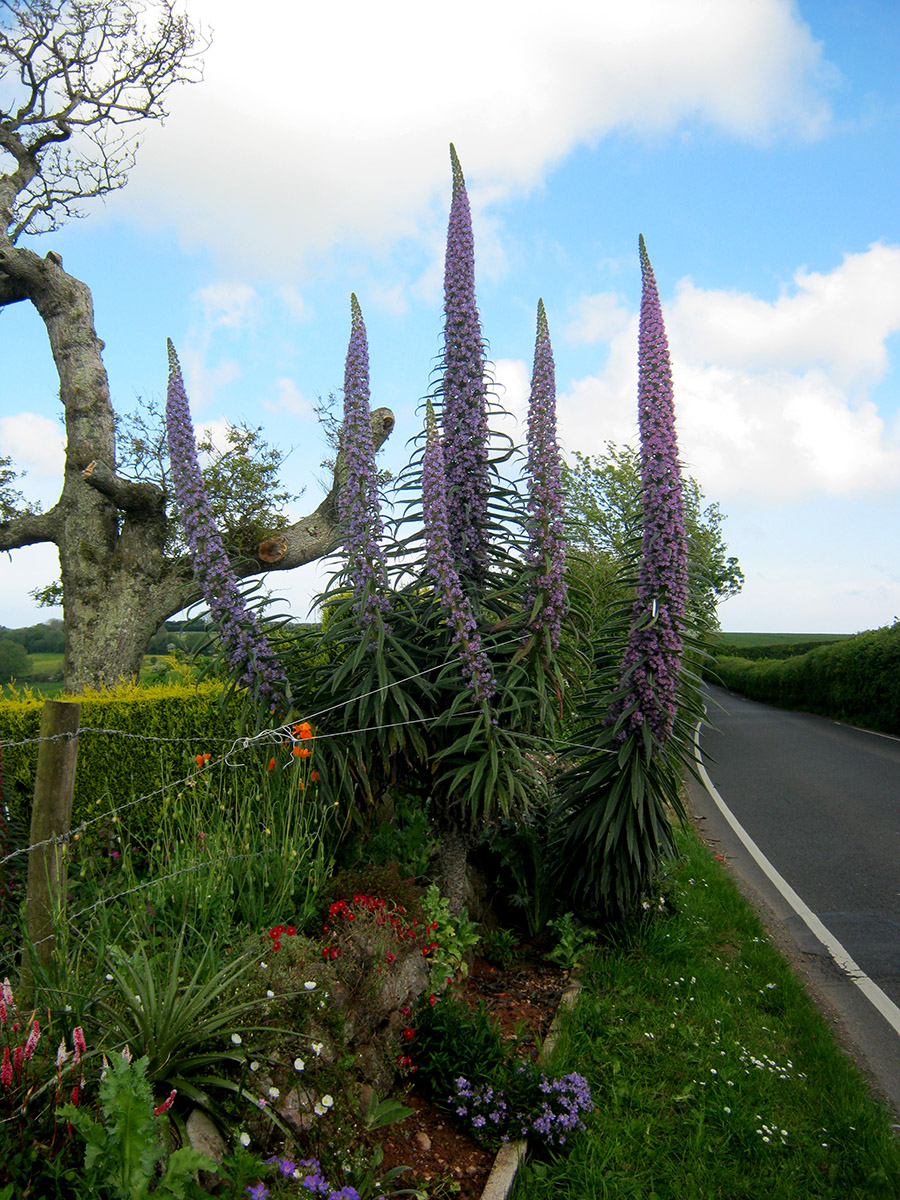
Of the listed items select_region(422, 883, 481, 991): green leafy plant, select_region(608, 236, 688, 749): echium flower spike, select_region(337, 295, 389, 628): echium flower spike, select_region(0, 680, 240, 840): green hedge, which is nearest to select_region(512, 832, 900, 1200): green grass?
select_region(422, 883, 481, 991): green leafy plant

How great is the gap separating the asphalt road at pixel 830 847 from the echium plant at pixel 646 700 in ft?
1.08

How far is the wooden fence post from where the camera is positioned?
3027 mm

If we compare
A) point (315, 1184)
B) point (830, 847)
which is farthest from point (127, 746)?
point (830, 847)

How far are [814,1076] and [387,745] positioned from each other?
283 centimetres

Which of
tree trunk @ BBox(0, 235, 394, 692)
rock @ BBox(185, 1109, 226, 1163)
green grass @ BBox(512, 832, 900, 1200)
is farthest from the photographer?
tree trunk @ BBox(0, 235, 394, 692)

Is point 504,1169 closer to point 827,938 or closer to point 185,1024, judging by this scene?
point 185,1024

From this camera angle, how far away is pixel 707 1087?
400 centimetres

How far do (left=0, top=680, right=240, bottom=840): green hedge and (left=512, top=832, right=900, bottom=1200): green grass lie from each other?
3553 millimetres

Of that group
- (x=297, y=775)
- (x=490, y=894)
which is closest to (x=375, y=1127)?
(x=297, y=775)

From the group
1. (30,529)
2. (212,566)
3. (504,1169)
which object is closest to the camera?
(504,1169)

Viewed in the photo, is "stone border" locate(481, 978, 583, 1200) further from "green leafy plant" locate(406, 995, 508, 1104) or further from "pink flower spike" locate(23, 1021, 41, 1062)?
"pink flower spike" locate(23, 1021, 41, 1062)

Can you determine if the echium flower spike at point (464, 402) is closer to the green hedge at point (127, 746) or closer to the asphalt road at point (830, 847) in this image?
the asphalt road at point (830, 847)

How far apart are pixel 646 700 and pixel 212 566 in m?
2.78

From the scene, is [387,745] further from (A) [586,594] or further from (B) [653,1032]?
(B) [653,1032]
